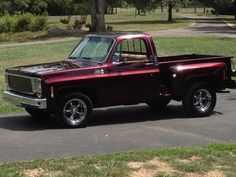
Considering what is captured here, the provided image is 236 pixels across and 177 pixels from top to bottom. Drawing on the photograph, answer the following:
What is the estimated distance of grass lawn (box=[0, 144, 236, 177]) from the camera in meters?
6.67

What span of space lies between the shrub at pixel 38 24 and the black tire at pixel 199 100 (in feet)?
134

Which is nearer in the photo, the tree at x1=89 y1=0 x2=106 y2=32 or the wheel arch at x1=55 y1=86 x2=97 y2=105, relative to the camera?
the wheel arch at x1=55 y1=86 x2=97 y2=105

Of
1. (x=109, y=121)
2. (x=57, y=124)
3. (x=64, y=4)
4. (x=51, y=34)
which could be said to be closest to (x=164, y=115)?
(x=109, y=121)

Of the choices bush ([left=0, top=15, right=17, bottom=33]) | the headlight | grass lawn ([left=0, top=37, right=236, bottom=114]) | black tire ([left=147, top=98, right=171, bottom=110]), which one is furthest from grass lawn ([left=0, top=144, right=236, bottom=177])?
bush ([left=0, top=15, right=17, bottom=33])

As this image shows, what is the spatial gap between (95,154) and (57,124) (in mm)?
2779

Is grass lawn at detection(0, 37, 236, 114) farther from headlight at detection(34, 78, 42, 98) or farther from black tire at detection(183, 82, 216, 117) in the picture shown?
headlight at detection(34, 78, 42, 98)

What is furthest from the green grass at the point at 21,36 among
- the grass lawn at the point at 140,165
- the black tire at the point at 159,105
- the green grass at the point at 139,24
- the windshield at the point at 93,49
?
the grass lawn at the point at 140,165

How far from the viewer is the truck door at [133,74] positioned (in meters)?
10.7

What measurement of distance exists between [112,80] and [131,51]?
89cm

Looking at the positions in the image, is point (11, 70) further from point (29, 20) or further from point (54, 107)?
point (29, 20)

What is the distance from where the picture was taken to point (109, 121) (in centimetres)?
1097

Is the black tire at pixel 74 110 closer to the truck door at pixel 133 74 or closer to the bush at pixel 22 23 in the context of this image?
the truck door at pixel 133 74

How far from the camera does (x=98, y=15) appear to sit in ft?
150

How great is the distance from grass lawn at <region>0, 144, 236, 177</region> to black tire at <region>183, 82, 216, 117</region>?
3.50m
